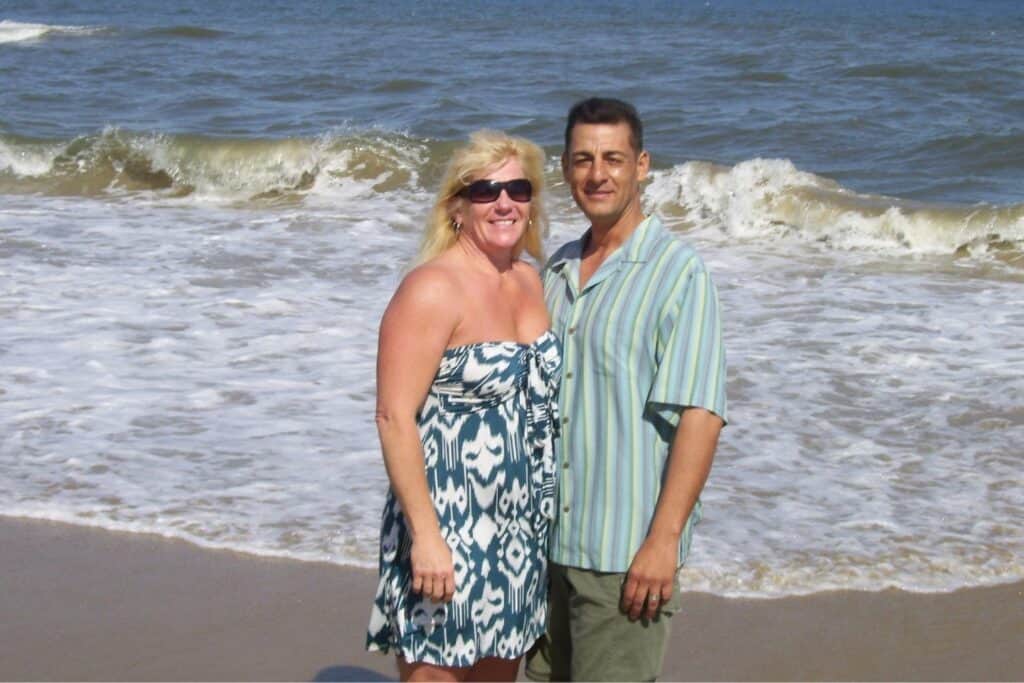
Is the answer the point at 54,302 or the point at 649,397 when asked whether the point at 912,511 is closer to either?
the point at 649,397

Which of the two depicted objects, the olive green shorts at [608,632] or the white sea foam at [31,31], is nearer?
the olive green shorts at [608,632]

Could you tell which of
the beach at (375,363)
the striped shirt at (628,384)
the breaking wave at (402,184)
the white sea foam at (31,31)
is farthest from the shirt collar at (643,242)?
the white sea foam at (31,31)

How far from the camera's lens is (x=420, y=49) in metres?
26.5

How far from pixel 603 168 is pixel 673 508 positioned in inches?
26.8

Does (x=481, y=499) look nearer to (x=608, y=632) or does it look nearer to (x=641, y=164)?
(x=608, y=632)

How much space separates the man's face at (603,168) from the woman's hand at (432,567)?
718mm

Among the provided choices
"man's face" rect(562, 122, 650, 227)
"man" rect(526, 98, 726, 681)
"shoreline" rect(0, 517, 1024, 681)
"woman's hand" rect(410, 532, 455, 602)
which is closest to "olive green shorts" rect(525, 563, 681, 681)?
"man" rect(526, 98, 726, 681)

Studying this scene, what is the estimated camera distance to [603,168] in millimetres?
2941

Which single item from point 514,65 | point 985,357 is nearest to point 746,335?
point 985,357

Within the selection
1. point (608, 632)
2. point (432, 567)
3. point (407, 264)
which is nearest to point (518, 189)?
point (407, 264)

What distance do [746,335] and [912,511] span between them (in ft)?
8.71

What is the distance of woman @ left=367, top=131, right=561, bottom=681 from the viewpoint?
286 cm

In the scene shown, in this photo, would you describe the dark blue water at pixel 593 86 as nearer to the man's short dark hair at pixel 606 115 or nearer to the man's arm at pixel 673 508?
the man's short dark hair at pixel 606 115

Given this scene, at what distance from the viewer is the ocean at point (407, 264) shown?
5.45 meters
